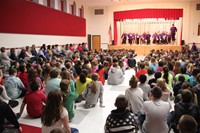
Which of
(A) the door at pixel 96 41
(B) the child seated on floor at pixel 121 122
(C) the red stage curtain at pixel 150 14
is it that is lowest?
(B) the child seated on floor at pixel 121 122

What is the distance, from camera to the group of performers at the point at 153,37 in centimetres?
1703

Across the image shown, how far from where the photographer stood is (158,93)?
272 cm

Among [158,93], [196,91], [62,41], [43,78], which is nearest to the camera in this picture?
[158,93]

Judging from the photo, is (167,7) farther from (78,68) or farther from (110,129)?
(110,129)

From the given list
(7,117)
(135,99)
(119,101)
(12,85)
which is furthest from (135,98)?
(12,85)

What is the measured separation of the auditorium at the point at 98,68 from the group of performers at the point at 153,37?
0.09m

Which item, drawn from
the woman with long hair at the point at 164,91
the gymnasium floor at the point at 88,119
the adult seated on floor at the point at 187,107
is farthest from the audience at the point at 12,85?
the adult seated on floor at the point at 187,107

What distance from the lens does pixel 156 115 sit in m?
2.71

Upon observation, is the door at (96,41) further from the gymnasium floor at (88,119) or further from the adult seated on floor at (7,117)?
the adult seated on floor at (7,117)

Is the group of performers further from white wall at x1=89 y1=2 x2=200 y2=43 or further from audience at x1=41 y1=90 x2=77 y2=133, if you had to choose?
audience at x1=41 y1=90 x2=77 y2=133

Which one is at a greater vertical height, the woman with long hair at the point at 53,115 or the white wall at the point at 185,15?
the white wall at the point at 185,15

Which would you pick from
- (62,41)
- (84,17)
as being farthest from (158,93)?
Result: (84,17)

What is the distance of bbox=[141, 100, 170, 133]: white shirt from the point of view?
2.71 meters

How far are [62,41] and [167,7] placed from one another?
9.89m
